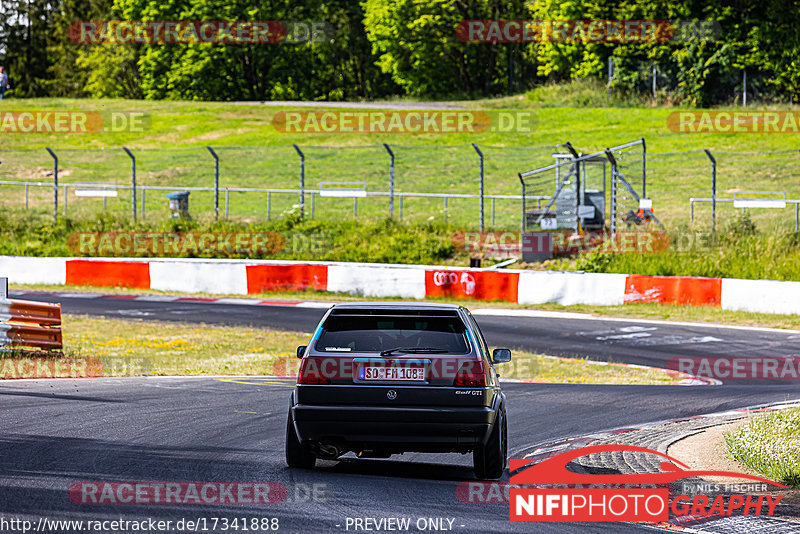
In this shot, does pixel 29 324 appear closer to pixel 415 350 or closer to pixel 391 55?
pixel 415 350

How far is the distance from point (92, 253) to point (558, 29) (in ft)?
120

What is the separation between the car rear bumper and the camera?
795 centimetres

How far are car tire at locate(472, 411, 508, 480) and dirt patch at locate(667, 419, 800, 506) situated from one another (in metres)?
1.62

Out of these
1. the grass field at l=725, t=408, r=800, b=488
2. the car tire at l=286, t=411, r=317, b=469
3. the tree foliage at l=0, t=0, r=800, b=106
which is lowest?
the grass field at l=725, t=408, r=800, b=488

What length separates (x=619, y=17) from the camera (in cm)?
5634

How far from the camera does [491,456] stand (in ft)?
26.7

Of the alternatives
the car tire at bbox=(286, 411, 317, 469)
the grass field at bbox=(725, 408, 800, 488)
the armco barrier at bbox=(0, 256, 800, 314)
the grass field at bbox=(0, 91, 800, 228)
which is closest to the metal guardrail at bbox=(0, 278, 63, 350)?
the car tire at bbox=(286, 411, 317, 469)

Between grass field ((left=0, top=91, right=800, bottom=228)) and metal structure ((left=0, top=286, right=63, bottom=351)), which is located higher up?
grass field ((left=0, top=91, right=800, bottom=228))

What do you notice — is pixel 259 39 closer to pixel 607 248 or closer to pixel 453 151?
pixel 453 151

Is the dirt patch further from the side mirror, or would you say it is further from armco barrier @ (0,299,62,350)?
armco barrier @ (0,299,62,350)

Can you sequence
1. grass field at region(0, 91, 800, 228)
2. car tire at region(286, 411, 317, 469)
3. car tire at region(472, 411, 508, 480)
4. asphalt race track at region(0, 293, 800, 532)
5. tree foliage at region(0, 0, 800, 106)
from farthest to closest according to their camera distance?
tree foliage at region(0, 0, 800, 106) < grass field at region(0, 91, 800, 228) < car tire at region(286, 411, 317, 469) < car tire at region(472, 411, 508, 480) < asphalt race track at region(0, 293, 800, 532)

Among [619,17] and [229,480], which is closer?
[229,480]

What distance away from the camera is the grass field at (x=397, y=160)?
36.7 metres

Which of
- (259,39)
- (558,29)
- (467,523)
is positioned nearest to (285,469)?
(467,523)
